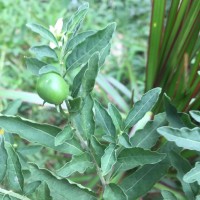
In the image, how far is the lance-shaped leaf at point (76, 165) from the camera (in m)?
0.79

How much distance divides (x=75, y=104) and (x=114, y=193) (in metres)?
0.20

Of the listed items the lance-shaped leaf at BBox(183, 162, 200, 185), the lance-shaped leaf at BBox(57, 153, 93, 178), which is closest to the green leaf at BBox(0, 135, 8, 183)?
the lance-shaped leaf at BBox(57, 153, 93, 178)

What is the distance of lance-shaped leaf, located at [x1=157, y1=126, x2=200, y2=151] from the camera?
80 cm

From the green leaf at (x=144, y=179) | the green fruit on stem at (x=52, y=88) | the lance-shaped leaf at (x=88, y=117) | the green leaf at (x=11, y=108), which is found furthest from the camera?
the green leaf at (x=11, y=108)

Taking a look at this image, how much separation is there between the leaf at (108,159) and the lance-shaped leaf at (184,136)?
0.10 m

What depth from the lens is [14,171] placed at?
0.83 m

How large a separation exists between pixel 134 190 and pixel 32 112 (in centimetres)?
105

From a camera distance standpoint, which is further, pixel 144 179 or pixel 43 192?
pixel 144 179


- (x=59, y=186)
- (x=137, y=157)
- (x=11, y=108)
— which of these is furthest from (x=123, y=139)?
(x=11, y=108)

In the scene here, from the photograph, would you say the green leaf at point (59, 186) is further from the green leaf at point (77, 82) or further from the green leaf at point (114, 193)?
the green leaf at point (77, 82)

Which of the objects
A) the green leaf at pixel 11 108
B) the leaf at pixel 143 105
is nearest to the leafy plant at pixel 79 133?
the leaf at pixel 143 105

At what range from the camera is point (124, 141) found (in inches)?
33.0

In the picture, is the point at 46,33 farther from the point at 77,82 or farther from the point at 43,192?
the point at 43,192

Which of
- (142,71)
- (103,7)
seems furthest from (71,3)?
(142,71)
